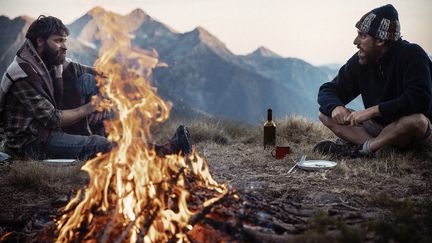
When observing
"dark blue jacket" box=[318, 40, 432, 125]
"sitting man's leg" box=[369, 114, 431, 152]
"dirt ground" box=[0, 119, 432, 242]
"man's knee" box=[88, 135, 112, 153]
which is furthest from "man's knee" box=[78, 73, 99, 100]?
"sitting man's leg" box=[369, 114, 431, 152]

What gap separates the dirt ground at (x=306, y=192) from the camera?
2736 mm

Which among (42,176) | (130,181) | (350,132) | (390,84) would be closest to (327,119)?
(350,132)

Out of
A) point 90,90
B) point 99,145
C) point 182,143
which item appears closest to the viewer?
point 182,143

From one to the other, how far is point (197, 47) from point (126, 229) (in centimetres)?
11021

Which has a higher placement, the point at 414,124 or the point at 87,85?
the point at 87,85

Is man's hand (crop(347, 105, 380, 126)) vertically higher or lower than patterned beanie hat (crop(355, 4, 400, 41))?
lower

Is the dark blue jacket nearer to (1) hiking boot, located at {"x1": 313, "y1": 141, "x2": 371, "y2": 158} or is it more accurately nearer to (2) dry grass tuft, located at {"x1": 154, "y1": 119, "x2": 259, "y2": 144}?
(1) hiking boot, located at {"x1": 313, "y1": 141, "x2": 371, "y2": 158}

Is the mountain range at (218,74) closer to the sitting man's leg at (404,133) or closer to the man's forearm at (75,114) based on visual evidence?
the man's forearm at (75,114)

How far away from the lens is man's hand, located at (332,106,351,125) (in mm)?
5777

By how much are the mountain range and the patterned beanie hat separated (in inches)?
2442

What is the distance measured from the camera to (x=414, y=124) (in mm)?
5426

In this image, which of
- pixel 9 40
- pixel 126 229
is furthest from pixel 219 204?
pixel 9 40

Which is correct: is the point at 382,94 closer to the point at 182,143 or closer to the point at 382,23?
the point at 382,23

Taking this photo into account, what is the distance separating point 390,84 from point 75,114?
411 centimetres
